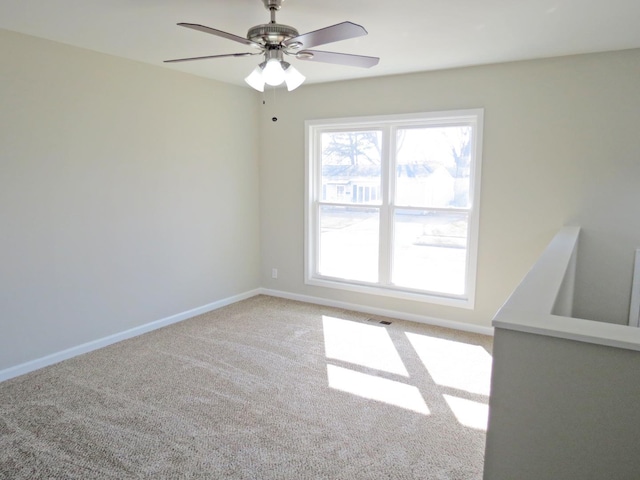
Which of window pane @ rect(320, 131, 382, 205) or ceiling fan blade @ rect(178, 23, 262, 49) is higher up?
ceiling fan blade @ rect(178, 23, 262, 49)

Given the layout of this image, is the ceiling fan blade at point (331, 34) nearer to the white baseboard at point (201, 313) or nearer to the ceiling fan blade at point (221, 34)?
the ceiling fan blade at point (221, 34)

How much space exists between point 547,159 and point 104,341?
4.18 metres

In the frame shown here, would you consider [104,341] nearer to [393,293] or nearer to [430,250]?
[393,293]

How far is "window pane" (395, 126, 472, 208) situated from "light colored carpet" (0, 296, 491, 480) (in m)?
1.35

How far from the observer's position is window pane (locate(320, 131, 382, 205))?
479cm

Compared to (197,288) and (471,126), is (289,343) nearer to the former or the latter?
(197,288)

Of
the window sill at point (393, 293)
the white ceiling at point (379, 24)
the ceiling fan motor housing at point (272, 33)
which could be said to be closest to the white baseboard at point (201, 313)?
the window sill at point (393, 293)

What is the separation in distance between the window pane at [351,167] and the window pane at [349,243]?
0.50 feet

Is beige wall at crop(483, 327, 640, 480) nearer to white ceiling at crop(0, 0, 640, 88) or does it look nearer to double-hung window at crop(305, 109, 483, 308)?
white ceiling at crop(0, 0, 640, 88)

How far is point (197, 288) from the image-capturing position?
4805mm

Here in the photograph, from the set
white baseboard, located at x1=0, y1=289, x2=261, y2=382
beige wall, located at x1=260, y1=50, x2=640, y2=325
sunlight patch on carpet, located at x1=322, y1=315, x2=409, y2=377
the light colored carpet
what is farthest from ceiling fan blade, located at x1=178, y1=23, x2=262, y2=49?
white baseboard, located at x1=0, y1=289, x2=261, y2=382

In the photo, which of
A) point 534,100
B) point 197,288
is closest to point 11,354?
point 197,288

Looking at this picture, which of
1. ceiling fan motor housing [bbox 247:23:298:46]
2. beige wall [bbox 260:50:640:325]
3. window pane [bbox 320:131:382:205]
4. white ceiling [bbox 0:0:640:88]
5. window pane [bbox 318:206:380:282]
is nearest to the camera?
ceiling fan motor housing [bbox 247:23:298:46]

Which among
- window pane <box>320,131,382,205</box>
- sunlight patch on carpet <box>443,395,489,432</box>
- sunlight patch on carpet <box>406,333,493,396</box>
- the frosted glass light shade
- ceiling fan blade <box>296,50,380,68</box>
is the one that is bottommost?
sunlight patch on carpet <box>443,395,489,432</box>
